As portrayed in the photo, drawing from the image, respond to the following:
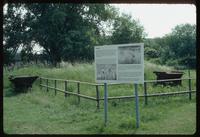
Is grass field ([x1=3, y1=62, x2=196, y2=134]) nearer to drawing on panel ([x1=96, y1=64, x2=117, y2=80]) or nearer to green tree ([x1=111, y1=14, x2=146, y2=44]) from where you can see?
drawing on panel ([x1=96, y1=64, x2=117, y2=80])

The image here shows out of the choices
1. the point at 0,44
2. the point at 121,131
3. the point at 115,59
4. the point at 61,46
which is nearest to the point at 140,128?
the point at 121,131

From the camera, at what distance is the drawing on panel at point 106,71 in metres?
7.72

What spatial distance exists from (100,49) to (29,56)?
31939 millimetres

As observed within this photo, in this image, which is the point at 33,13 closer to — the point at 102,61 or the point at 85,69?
the point at 85,69

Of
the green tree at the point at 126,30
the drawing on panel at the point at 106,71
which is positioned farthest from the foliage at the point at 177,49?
the drawing on panel at the point at 106,71

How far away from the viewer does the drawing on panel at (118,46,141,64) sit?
7352 millimetres

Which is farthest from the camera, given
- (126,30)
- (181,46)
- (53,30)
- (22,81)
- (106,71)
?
(126,30)

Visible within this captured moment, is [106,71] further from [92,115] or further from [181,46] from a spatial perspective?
[181,46]

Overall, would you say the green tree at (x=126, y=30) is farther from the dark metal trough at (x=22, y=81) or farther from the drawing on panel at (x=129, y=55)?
the drawing on panel at (x=129, y=55)

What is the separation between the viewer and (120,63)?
7.57 meters

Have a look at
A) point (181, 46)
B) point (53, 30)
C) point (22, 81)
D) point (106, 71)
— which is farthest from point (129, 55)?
point (181, 46)

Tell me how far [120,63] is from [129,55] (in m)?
0.27

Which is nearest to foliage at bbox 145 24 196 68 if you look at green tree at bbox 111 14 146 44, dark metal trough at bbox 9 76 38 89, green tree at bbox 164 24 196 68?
green tree at bbox 164 24 196 68

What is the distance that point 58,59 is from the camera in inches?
1540
